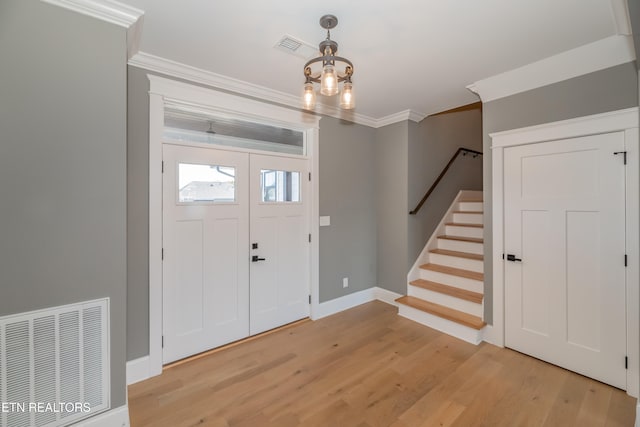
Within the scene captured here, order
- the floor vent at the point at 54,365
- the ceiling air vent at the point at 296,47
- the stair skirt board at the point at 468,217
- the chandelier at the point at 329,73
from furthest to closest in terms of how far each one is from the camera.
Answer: the stair skirt board at the point at 468,217 → the ceiling air vent at the point at 296,47 → the chandelier at the point at 329,73 → the floor vent at the point at 54,365

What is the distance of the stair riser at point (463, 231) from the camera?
3938mm

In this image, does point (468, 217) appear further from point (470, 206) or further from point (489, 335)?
point (489, 335)

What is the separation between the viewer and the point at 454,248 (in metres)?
3.98

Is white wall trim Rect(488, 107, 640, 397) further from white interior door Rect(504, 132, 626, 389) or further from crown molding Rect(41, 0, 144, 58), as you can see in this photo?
crown molding Rect(41, 0, 144, 58)

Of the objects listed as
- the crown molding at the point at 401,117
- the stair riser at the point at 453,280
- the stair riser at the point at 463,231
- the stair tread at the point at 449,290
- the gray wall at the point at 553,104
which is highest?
the crown molding at the point at 401,117

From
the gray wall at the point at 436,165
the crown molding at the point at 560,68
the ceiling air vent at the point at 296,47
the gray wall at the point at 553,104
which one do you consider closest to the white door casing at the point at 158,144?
the ceiling air vent at the point at 296,47

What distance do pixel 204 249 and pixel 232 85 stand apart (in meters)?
1.70

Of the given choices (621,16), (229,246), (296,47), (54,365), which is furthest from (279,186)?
(621,16)

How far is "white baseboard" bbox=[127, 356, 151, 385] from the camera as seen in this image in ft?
7.34

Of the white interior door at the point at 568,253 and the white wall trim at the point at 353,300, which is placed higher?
the white interior door at the point at 568,253

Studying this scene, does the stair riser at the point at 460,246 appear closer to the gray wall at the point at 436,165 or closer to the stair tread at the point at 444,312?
the gray wall at the point at 436,165

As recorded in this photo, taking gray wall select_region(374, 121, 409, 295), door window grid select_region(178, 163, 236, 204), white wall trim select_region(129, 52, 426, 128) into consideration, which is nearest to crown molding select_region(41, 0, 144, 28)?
white wall trim select_region(129, 52, 426, 128)

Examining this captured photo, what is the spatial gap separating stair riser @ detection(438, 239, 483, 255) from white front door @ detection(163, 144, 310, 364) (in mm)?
2180

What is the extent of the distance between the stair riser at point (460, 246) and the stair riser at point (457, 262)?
24cm
